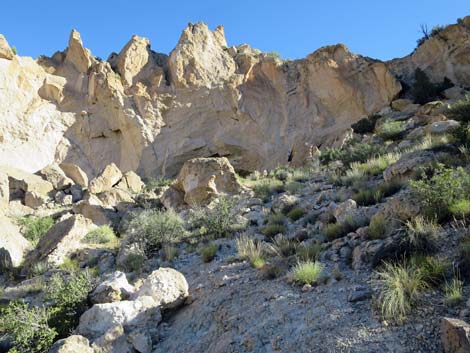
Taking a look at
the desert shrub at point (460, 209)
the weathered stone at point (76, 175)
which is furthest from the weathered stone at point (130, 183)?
the desert shrub at point (460, 209)

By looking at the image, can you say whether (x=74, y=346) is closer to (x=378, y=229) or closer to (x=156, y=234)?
(x=378, y=229)

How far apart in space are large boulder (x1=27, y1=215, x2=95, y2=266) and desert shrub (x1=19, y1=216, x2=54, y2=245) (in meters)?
3.07

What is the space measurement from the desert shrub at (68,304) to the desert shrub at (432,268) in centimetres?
471

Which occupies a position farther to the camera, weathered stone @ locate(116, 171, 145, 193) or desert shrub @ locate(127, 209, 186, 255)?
weathered stone @ locate(116, 171, 145, 193)

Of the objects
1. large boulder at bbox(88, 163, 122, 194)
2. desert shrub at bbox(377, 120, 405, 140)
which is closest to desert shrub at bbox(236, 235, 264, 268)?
desert shrub at bbox(377, 120, 405, 140)

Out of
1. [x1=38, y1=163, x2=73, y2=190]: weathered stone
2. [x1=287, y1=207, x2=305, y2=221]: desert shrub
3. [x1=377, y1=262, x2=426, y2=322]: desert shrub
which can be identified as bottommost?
[x1=377, y1=262, x2=426, y2=322]: desert shrub

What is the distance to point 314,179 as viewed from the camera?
12.6 meters

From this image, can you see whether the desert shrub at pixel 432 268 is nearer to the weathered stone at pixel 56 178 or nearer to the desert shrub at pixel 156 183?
the desert shrub at pixel 156 183

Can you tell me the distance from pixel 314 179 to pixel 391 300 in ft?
28.5

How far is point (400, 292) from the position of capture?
4074 mm

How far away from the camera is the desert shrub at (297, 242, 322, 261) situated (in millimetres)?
6086

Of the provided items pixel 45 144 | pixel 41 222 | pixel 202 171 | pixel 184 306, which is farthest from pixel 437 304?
pixel 45 144

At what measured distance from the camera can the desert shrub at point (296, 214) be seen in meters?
8.91

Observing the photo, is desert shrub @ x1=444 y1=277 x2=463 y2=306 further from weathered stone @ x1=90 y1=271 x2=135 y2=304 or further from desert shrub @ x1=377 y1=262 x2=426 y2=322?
weathered stone @ x1=90 y1=271 x2=135 y2=304
